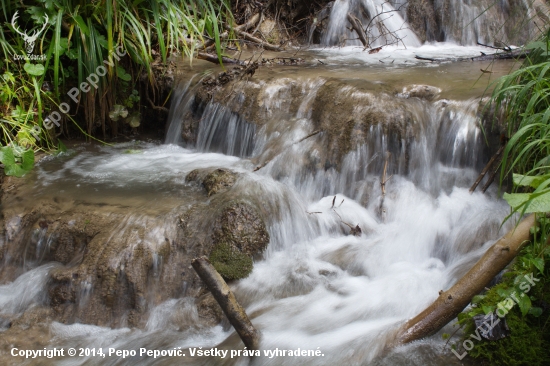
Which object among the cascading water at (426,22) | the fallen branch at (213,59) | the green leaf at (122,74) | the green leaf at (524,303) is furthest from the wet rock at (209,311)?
the cascading water at (426,22)

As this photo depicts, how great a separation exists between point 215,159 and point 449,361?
9.96 ft

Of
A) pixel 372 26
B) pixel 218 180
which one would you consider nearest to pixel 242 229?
pixel 218 180

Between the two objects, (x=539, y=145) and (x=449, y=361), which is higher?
(x=539, y=145)

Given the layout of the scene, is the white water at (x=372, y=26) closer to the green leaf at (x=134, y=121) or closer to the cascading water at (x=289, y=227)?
the cascading water at (x=289, y=227)

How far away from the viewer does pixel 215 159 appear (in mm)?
4766

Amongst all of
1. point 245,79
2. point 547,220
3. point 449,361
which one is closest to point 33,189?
point 245,79

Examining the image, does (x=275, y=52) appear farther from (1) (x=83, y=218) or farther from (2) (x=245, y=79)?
(1) (x=83, y=218)

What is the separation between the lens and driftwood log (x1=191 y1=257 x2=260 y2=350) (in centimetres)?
243

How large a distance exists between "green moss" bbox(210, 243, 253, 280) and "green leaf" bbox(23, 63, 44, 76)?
8.08 feet

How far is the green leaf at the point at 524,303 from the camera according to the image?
2.15 m

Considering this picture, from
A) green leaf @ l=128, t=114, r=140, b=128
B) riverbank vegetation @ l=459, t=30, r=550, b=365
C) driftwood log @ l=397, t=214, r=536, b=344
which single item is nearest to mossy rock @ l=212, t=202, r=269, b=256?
driftwood log @ l=397, t=214, r=536, b=344

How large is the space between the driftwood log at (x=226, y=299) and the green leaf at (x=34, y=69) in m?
2.91

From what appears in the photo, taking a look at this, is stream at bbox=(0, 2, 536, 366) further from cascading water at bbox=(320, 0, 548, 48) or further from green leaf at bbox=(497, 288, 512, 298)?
cascading water at bbox=(320, 0, 548, 48)

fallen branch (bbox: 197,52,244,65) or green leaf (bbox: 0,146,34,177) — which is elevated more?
fallen branch (bbox: 197,52,244,65)
